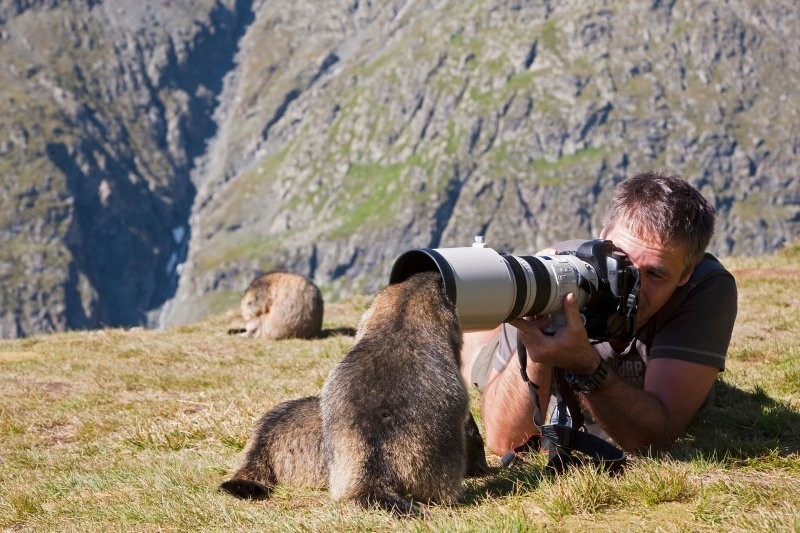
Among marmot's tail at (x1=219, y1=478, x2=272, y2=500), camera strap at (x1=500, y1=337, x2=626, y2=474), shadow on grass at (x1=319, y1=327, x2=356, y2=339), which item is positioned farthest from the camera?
shadow on grass at (x1=319, y1=327, x2=356, y2=339)

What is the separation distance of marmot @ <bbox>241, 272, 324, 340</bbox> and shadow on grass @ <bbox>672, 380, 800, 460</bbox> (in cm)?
1058

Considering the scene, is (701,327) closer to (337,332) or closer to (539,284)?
(539,284)

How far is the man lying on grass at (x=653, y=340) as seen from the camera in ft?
18.7

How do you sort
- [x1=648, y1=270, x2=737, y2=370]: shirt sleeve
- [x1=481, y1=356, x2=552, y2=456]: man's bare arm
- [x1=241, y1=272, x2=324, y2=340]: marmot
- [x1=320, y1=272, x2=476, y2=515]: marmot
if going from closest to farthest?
[x1=320, y1=272, x2=476, y2=515]: marmot → [x1=648, y1=270, x2=737, y2=370]: shirt sleeve → [x1=481, y1=356, x2=552, y2=456]: man's bare arm → [x1=241, y1=272, x2=324, y2=340]: marmot

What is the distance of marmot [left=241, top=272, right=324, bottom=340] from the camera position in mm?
17438

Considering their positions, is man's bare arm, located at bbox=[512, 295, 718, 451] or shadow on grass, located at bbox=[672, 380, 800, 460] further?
shadow on grass, located at bbox=[672, 380, 800, 460]

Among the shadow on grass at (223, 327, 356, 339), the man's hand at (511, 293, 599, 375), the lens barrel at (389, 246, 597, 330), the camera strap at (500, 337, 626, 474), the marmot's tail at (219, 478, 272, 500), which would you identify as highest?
the lens barrel at (389, 246, 597, 330)

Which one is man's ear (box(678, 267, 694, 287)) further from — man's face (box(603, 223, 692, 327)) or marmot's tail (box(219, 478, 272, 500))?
marmot's tail (box(219, 478, 272, 500))

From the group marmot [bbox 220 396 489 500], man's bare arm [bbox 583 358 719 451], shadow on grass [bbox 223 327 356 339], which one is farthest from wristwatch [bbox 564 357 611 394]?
shadow on grass [bbox 223 327 356 339]

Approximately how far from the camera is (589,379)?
5680 mm

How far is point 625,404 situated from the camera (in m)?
5.84

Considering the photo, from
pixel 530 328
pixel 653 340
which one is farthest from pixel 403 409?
pixel 653 340

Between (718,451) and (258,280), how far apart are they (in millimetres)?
14198

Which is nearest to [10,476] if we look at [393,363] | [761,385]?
[393,363]
